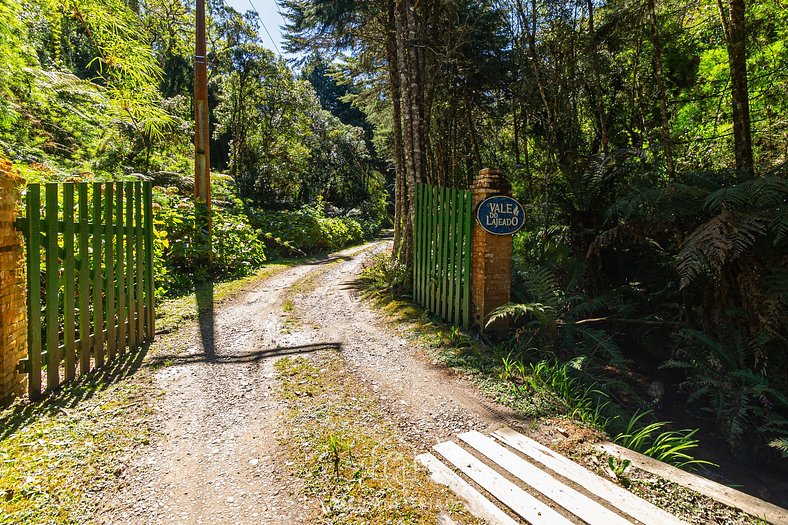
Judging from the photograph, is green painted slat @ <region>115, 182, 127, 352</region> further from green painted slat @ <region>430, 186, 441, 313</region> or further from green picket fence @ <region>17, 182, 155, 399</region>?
green painted slat @ <region>430, 186, 441, 313</region>

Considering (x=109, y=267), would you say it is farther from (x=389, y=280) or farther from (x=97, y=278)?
(x=389, y=280)

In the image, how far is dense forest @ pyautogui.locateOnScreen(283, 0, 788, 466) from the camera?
3.84 m

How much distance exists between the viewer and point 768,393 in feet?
12.1

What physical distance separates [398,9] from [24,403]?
7.29m

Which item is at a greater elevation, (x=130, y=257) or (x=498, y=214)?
(x=498, y=214)

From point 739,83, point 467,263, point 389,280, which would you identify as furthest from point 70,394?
point 739,83

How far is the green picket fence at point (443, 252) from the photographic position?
17.7ft

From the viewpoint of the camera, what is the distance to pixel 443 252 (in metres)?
5.90

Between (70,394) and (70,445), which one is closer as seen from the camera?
(70,445)

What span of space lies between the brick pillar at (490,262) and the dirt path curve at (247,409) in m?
1.03

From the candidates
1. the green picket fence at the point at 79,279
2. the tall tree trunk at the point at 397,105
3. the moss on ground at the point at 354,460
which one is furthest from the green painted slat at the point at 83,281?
the tall tree trunk at the point at 397,105

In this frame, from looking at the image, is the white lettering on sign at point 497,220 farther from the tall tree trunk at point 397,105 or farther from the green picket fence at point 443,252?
the tall tree trunk at point 397,105

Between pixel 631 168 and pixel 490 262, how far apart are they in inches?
100.0

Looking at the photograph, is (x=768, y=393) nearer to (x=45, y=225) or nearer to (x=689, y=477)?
(x=689, y=477)
